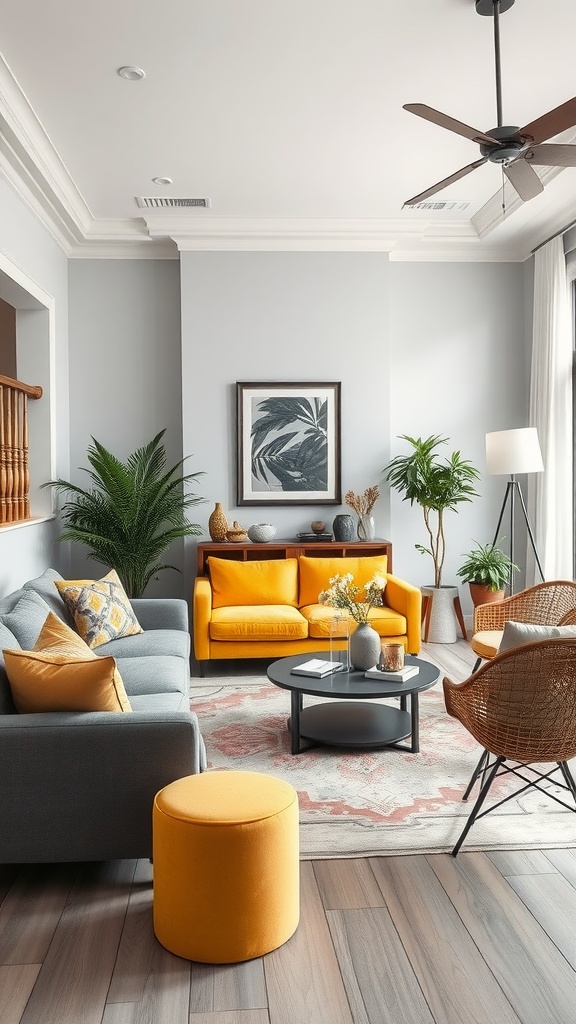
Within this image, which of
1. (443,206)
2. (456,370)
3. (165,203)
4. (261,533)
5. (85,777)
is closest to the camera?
(85,777)

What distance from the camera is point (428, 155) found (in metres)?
4.69

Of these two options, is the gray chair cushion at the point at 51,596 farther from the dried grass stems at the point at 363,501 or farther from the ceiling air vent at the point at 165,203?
the ceiling air vent at the point at 165,203

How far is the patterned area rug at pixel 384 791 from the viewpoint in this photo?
9.41 feet

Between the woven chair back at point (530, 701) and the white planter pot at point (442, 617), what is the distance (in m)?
3.28

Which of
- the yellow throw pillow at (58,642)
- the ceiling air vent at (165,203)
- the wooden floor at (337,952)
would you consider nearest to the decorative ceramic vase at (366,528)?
the ceiling air vent at (165,203)

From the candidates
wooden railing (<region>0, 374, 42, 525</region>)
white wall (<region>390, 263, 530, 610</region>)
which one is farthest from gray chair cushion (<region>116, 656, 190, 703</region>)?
white wall (<region>390, 263, 530, 610</region>)

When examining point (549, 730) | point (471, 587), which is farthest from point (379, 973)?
point (471, 587)

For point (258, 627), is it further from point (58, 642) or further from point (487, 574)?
point (58, 642)

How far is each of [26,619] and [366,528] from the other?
118 inches

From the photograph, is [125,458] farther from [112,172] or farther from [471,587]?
[471,587]

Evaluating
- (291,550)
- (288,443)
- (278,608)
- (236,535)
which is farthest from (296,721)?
→ (288,443)

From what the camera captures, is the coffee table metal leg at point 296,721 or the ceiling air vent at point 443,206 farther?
the ceiling air vent at point 443,206

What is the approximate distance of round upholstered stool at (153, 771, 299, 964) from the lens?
211cm

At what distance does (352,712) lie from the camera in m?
4.16
